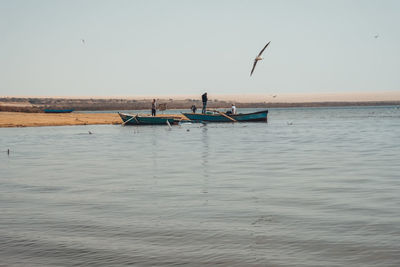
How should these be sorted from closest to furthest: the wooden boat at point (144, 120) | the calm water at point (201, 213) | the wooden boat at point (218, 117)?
the calm water at point (201, 213) < the wooden boat at point (144, 120) < the wooden boat at point (218, 117)

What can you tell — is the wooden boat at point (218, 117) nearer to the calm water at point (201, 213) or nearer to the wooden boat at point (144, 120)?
the wooden boat at point (144, 120)

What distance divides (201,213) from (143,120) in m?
47.0

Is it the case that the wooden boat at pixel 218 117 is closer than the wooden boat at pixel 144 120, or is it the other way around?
the wooden boat at pixel 144 120

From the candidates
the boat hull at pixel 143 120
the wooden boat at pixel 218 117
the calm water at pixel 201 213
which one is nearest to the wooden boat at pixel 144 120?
the boat hull at pixel 143 120

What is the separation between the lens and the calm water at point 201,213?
8.34 meters

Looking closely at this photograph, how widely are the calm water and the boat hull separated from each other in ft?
114

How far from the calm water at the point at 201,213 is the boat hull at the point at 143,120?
34895 mm

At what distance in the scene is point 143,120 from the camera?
57.9 metres

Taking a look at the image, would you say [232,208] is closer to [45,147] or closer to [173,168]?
[173,168]

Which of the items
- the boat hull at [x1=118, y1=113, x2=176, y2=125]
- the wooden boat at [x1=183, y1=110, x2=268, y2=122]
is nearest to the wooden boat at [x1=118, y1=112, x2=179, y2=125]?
the boat hull at [x1=118, y1=113, x2=176, y2=125]

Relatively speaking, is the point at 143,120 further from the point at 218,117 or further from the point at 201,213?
the point at 201,213

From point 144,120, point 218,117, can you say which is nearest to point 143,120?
point 144,120

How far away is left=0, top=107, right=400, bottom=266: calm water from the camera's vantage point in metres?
8.34

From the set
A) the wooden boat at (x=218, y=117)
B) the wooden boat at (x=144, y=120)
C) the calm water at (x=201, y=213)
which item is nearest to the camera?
the calm water at (x=201, y=213)
